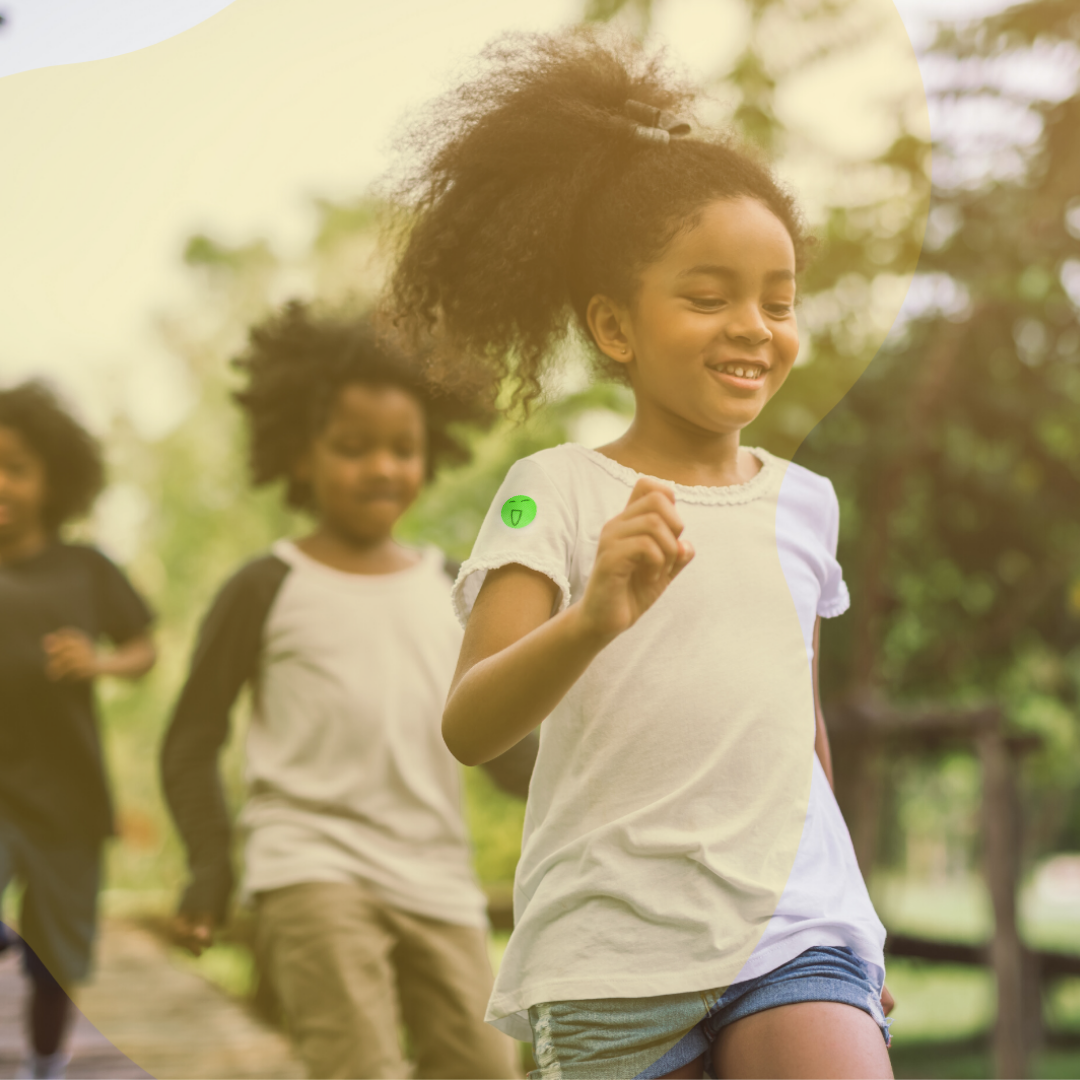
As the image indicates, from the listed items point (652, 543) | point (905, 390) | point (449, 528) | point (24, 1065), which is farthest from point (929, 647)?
point (652, 543)

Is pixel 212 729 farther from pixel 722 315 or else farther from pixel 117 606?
pixel 722 315

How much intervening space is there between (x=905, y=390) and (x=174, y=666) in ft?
13.3

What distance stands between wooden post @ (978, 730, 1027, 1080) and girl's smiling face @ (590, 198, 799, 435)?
3.82m

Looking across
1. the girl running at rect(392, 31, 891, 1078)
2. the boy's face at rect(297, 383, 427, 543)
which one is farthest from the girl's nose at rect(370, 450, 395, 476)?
the girl running at rect(392, 31, 891, 1078)

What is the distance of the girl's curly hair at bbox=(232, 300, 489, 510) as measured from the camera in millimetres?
1606

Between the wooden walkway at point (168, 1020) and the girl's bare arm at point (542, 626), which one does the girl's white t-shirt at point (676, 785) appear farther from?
the wooden walkway at point (168, 1020)

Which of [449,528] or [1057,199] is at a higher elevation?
[1057,199]

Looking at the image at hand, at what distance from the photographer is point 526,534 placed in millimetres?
1069

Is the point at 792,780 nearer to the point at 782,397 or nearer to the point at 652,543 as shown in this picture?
the point at 652,543

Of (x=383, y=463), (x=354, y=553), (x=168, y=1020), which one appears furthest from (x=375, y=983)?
(x=383, y=463)

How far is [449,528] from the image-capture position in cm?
179

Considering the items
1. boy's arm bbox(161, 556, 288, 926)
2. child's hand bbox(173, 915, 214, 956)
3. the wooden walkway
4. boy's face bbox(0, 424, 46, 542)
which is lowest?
the wooden walkway

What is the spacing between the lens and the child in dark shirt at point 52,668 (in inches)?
65.1
